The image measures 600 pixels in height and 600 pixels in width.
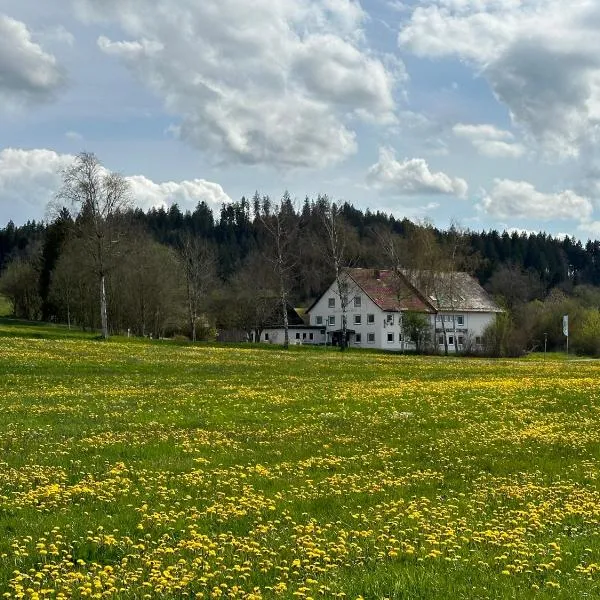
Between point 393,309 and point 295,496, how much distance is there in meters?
99.1

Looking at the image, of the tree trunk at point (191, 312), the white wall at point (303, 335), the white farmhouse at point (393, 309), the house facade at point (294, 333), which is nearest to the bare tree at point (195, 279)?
the tree trunk at point (191, 312)

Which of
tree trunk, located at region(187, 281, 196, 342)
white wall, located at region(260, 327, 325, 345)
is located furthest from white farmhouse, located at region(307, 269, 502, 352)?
tree trunk, located at region(187, 281, 196, 342)

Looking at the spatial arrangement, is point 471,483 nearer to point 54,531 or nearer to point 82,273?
A: point 54,531

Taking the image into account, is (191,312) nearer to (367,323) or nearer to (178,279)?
(178,279)

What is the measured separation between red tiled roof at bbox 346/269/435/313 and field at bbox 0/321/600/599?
81.5m

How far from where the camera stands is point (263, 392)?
30.1 metres

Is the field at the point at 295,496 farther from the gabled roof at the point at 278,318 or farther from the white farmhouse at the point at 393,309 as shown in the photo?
the gabled roof at the point at 278,318

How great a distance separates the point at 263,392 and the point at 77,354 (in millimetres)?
21896

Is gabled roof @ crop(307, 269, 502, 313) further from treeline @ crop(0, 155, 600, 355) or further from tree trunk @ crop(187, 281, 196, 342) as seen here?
tree trunk @ crop(187, 281, 196, 342)

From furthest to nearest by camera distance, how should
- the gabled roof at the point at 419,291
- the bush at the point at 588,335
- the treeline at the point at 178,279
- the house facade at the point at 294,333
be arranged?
the house facade at the point at 294,333, the bush at the point at 588,335, the gabled roof at the point at 419,291, the treeline at the point at 178,279

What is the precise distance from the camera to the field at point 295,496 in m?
8.44

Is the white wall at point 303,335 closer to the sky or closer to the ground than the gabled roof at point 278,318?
closer to the ground

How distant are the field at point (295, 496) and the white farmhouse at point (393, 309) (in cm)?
8162

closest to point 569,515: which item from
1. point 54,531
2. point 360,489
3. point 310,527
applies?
point 360,489
